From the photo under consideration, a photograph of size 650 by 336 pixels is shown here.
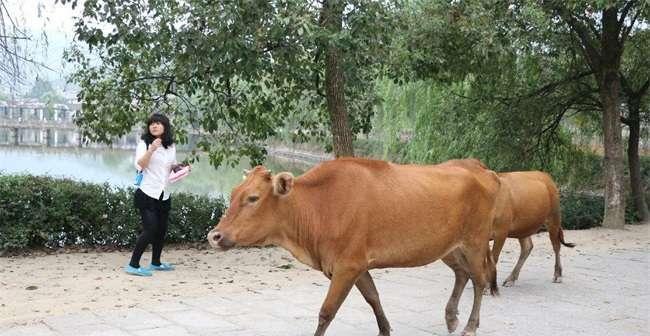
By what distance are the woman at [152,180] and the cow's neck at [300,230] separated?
3335mm

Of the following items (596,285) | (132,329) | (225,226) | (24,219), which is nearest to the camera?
(225,226)

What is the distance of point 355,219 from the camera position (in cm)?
470

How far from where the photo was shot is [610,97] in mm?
13484

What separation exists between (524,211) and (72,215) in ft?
18.5

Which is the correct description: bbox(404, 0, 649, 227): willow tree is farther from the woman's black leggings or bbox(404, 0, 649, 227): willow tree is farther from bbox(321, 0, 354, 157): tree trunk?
the woman's black leggings

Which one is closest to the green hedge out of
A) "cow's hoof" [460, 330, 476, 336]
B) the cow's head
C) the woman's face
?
the woman's face

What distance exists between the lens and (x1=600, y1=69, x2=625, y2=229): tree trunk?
1349 centimetres

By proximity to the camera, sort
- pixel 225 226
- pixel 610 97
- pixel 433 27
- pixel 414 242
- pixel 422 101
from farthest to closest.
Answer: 1. pixel 422 101
2. pixel 610 97
3. pixel 433 27
4. pixel 414 242
5. pixel 225 226

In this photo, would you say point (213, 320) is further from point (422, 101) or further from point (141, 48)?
point (422, 101)

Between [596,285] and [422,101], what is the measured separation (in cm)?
1053

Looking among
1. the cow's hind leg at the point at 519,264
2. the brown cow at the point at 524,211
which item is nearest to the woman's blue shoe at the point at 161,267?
the brown cow at the point at 524,211

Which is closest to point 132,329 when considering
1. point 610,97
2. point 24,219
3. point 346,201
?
point 346,201

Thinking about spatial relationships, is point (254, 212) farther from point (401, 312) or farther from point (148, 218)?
point (148, 218)

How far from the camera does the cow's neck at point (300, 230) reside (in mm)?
4734
